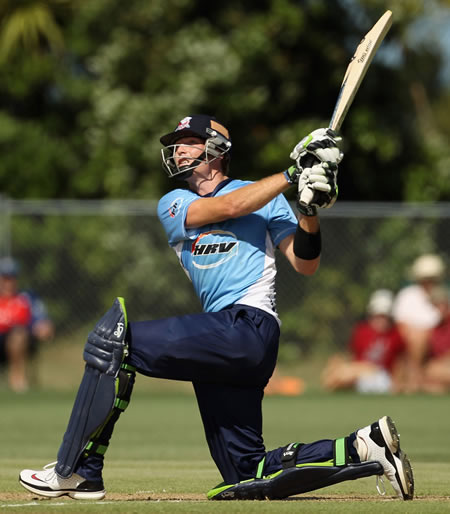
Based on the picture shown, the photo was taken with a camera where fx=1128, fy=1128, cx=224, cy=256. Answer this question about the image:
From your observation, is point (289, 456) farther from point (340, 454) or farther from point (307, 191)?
point (307, 191)

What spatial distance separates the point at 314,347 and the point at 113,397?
411 inches

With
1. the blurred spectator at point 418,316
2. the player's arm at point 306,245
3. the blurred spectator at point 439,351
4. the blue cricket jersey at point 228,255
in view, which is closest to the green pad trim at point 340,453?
the blue cricket jersey at point 228,255

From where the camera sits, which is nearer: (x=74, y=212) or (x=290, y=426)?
(x=290, y=426)

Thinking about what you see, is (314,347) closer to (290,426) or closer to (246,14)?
(290,426)

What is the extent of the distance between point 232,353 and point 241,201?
0.74 meters

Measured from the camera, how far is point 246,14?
1853 cm

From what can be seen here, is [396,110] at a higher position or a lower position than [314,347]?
higher

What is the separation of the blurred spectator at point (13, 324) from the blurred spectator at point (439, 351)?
5248 mm

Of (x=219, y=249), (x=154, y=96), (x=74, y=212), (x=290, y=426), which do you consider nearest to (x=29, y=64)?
(x=154, y=96)

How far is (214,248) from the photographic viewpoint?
574cm

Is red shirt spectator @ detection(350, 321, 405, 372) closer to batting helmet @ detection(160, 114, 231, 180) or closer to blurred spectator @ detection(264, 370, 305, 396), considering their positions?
→ blurred spectator @ detection(264, 370, 305, 396)

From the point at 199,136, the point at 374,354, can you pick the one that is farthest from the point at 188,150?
the point at 374,354

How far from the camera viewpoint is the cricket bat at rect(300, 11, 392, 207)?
582cm

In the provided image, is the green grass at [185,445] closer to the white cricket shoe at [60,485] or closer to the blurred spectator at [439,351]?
the white cricket shoe at [60,485]
